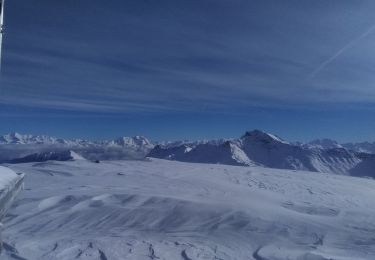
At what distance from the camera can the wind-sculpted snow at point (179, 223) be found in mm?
6668

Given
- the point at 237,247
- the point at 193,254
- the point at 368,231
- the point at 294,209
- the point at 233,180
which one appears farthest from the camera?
the point at 233,180

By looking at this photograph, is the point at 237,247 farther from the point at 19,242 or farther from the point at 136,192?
the point at 136,192

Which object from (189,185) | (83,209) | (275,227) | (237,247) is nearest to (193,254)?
(237,247)

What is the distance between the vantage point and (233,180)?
16125mm

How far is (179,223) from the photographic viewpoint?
854 cm

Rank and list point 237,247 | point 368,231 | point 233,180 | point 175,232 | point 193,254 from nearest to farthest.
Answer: point 193,254 < point 237,247 < point 175,232 < point 368,231 < point 233,180

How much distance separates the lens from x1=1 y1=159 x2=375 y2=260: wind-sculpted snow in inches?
263

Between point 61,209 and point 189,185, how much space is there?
547cm

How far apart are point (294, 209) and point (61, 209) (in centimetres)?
587

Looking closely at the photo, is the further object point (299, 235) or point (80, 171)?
point (80, 171)

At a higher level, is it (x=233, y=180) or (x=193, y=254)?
(x=233, y=180)

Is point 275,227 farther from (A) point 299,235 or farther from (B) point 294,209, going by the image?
(B) point 294,209

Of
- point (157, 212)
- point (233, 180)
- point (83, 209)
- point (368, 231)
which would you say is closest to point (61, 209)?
point (83, 209)

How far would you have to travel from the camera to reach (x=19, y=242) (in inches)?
261
